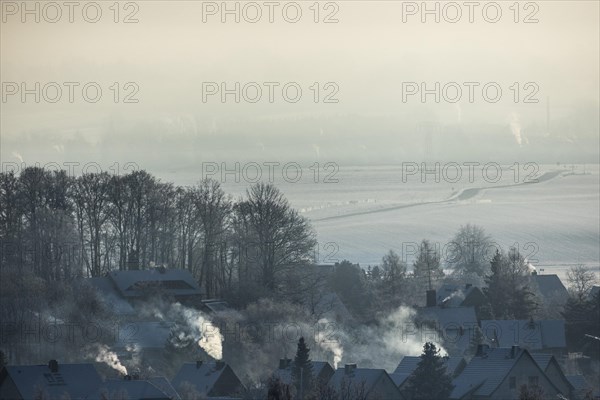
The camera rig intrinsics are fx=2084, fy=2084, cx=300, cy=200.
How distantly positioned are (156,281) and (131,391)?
36.8 metres

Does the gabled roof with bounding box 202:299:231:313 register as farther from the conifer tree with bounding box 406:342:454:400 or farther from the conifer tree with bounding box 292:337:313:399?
the conifer tree with bounding box 406:342:454:400

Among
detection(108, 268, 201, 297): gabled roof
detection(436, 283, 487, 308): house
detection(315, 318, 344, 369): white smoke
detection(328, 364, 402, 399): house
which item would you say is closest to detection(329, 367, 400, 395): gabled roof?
detection(328, 364, 402, 399): house

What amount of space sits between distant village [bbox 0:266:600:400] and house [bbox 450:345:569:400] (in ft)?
0.15

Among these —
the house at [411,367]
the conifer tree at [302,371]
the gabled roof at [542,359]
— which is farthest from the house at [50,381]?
the gabled roof at [542,359]

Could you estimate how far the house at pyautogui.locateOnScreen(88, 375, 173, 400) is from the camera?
8838cm

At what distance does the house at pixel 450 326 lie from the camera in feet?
376

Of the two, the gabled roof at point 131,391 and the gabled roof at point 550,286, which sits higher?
the gabled roof at point 550,286

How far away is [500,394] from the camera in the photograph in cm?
9631

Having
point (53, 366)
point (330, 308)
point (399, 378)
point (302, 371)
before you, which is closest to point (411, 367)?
point (399, 378)

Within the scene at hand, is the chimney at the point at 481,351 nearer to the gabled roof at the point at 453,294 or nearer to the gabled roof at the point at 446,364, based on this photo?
the gabled roof at the point at 446,364

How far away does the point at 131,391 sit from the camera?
89688 mm

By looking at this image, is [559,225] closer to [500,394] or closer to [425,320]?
[425,320]

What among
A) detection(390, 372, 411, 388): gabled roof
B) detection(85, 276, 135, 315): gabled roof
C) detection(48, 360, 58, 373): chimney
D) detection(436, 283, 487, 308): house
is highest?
detection(85, 276, 135, 315): gabled roof

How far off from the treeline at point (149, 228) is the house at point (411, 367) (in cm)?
2458
